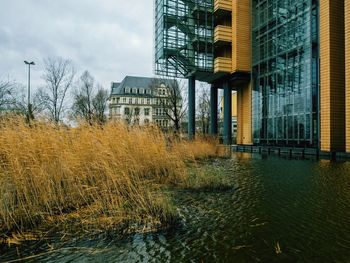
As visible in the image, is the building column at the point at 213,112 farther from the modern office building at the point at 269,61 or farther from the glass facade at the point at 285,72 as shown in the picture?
the glass facade at the point at 285,72

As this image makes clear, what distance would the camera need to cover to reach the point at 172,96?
31625mm

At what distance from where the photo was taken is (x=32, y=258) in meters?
3.07

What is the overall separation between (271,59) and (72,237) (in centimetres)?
2180

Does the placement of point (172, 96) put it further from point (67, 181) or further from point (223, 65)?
point (67, 181)

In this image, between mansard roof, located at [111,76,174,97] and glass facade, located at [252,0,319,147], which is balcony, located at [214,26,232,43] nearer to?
glass facade, located at [252,0,319,147]

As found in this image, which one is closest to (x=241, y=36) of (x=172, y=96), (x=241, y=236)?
(x=172, y=96)

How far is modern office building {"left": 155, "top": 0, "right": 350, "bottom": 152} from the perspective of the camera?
53.0 ft

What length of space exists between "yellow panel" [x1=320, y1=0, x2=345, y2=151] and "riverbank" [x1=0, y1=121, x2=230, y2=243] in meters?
13.7

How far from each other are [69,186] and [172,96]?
90.0ft

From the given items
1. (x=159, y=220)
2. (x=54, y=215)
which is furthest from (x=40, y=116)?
(x=159, y=220)

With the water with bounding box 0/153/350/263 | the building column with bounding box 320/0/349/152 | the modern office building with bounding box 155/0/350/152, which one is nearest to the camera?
the water with bounding box 0/153/350/263

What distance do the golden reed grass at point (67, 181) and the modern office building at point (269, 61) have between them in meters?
13.0

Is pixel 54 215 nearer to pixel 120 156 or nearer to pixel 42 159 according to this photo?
pixel 42 159

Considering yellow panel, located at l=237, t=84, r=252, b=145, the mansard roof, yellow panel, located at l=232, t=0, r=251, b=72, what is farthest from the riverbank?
the mansard roof
